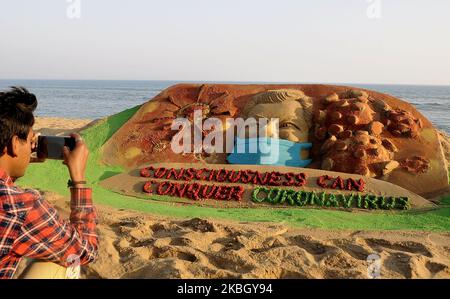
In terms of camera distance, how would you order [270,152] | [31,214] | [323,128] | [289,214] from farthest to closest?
[323,128] < [270,152] < [289,214] < [31,214]

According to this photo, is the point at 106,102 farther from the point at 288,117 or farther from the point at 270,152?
the point at 270,152

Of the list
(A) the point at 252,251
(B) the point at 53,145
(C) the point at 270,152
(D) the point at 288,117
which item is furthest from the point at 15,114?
(D) the point at 288,117

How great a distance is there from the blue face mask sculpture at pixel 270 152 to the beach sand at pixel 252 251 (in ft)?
6.56

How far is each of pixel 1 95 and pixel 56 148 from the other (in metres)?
0.28

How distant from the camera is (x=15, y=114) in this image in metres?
1.67

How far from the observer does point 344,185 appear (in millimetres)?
5863

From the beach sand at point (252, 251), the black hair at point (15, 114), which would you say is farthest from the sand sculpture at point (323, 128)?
the black hair at point (15, 114)

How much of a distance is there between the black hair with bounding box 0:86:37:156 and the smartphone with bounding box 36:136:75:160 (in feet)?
0.33

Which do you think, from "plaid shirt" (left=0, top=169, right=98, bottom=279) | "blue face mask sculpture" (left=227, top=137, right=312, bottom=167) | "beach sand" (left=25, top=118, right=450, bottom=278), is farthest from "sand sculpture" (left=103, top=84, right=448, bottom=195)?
"plaid shirt" (left=0, top=169, right=98, bottom=279)

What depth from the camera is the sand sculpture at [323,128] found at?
636cm

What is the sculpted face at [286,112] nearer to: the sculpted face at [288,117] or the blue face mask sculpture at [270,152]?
the sculpted face at [288,117]

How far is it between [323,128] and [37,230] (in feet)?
19.0

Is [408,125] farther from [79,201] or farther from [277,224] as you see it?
[79,201]

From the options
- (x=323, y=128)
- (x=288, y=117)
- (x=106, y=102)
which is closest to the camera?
(x=323, y=128)
